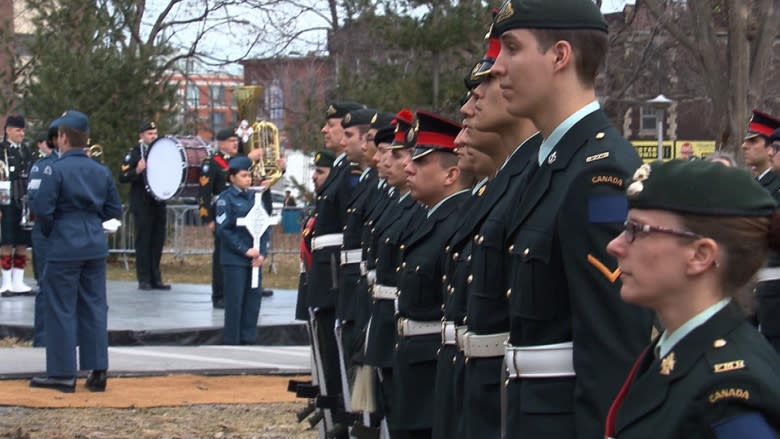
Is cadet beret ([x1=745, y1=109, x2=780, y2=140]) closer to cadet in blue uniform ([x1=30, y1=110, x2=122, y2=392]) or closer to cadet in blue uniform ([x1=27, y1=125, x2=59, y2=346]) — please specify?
cadet in blue uniform ([x1=30, y1=110, x2=122, y2=392])

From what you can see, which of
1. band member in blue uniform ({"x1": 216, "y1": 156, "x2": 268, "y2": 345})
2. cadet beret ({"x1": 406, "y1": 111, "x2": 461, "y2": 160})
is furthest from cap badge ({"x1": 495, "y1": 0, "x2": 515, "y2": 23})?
band member in blue uniform ({"x1": 216, "y1": 156, "x2": 268, "y2": 345})

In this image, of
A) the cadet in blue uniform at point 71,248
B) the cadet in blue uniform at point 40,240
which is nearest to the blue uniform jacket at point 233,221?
the cadet in blue uniform at point 40,240

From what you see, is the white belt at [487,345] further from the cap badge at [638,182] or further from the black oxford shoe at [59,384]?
the black oxford shoe at [59,384]

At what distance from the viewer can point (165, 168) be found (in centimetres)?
2009

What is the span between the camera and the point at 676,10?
85.0 feet

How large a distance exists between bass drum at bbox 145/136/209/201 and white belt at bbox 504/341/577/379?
1603 centimetres

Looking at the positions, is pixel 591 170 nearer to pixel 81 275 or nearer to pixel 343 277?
pixel 343 277

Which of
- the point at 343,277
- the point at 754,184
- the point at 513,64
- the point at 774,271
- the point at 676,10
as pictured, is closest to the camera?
the point at 754,184

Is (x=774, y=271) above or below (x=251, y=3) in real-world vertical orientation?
below

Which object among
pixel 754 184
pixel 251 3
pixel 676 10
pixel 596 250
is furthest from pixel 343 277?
A: pixel 251 3

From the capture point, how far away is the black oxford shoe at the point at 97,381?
11031mm

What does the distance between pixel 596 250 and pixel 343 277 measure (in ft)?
17.2

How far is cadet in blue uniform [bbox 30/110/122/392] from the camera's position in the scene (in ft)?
35.4

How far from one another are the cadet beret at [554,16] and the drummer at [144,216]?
53.4 feet
